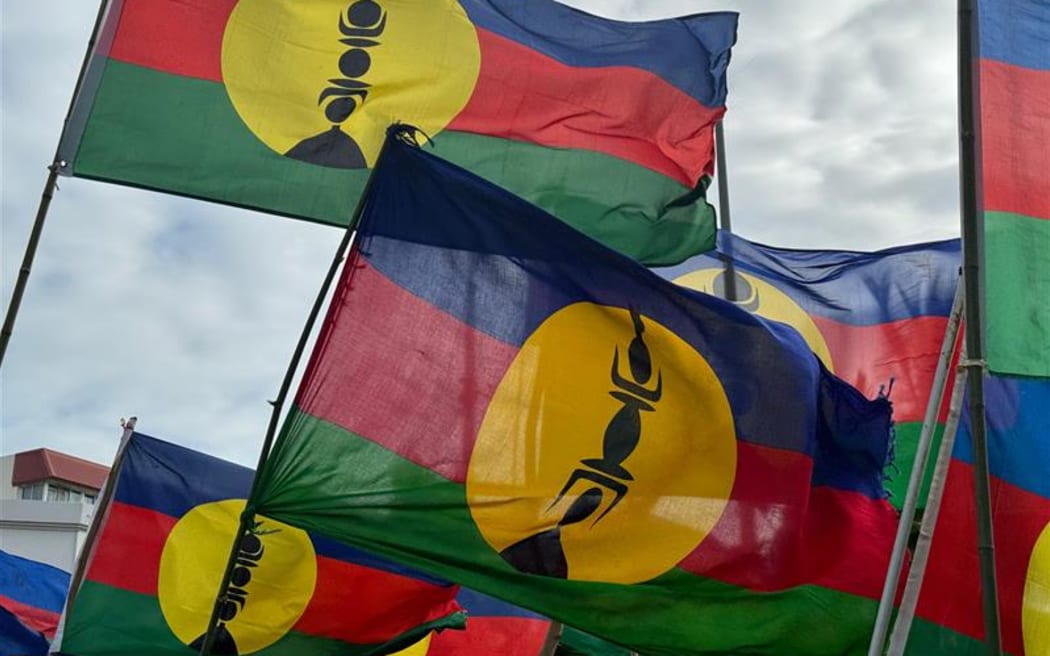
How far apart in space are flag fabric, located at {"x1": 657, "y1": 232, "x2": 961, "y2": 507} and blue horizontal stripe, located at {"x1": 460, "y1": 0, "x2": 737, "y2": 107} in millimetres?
3051

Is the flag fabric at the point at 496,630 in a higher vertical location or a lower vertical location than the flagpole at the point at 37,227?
lower

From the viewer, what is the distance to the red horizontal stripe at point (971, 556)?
1270cm

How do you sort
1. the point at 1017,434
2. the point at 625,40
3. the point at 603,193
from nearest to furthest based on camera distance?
the point at 603,193, the point at 625,40, the point at 1017,434

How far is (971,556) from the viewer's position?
42.5 ft

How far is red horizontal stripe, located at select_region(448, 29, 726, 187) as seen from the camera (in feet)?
42.8

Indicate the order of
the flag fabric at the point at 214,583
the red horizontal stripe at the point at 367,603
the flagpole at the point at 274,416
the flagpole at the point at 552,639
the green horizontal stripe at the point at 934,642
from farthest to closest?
1. the flag fabric at the point at 214,583
2. the red horizontal stripe at the point at 367,603
3. the green horizontal stripe at the point at 934,642
4. the flagpole at the point at 552,639
5. the flagpole at the point at 274,416

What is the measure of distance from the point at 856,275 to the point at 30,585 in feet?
34.4

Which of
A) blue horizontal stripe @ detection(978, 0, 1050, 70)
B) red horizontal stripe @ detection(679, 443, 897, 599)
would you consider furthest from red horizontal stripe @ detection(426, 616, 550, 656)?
blue horizontal stripe @ detection(978, 0, 1050, 70)

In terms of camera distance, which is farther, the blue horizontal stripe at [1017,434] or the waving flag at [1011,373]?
the blue horizontal stripe at [1017,434]

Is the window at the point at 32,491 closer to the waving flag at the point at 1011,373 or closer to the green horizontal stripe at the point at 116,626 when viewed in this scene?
the green horizontal stripe at the point at 116,626

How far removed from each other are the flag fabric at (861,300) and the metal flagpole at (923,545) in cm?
516

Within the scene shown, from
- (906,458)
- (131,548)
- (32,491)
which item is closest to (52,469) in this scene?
(32,491)

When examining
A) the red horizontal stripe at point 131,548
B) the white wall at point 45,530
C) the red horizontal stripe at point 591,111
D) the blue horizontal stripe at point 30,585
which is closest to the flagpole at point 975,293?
the red horizontal stripe at point 591,111

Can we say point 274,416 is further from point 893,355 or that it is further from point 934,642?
point 893,355
